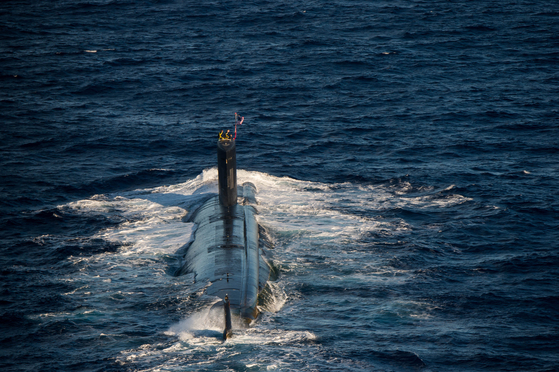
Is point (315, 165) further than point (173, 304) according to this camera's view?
Yes

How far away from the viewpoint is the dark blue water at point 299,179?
1156 inches

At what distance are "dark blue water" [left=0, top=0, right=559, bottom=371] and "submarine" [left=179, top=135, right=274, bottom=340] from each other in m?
1.09

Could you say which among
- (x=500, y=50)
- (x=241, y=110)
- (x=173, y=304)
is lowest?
(x=173, y=304)

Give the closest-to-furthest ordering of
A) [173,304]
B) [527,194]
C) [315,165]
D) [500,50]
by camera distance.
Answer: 1. [173,304]
2. [527,194]
3. [315,165]
4. [500,50]

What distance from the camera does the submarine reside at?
102ft

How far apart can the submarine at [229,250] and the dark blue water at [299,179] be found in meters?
1.09

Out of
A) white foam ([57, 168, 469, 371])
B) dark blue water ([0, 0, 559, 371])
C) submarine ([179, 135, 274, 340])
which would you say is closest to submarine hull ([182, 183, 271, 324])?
submarine ([179, 135, 274, 340])

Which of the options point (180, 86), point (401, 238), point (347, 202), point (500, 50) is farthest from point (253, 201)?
point (500, 50)

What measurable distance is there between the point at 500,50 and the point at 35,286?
198 ft

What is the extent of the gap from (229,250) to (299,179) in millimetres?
16832

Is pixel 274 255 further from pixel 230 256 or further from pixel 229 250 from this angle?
pixel 230 256

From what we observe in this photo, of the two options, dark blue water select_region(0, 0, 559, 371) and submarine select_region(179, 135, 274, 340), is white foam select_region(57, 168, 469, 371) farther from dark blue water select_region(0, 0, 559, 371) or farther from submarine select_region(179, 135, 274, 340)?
submarine select_region(179, 135, 274, 340)

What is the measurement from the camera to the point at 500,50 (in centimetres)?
7481

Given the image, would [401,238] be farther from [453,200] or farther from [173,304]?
[173,304]
